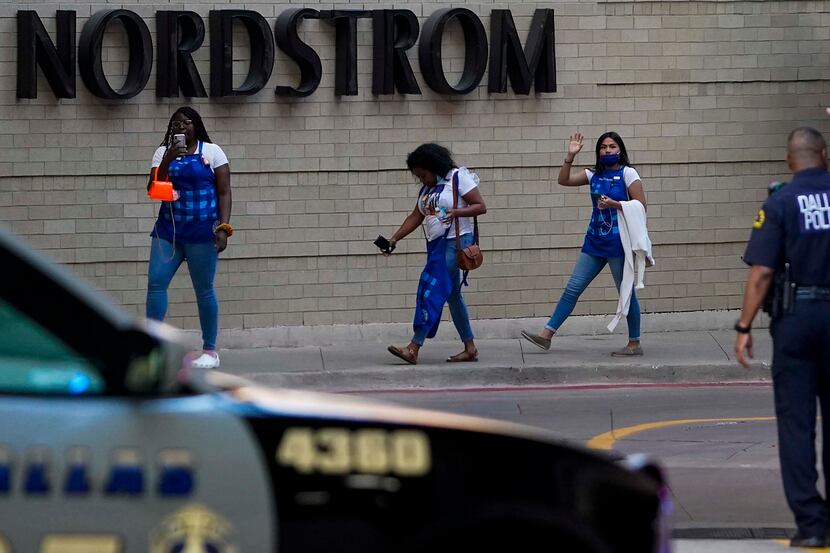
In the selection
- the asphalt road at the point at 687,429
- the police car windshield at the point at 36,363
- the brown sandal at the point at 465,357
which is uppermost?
the police car windshield at the point at 36,363

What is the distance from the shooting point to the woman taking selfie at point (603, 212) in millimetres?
11945

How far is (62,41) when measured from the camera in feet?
41.8

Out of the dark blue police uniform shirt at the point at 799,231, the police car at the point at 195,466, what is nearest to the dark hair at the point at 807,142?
the dark blue police uniform shirt at the point at 799,231

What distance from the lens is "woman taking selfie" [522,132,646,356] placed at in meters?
11.9

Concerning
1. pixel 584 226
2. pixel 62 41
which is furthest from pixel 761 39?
pixel 62 41

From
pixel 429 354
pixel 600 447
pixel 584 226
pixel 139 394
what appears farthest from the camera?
pixel 584 226

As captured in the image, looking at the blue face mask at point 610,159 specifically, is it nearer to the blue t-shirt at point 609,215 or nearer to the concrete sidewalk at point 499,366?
the blue t-shirt at point 609,215

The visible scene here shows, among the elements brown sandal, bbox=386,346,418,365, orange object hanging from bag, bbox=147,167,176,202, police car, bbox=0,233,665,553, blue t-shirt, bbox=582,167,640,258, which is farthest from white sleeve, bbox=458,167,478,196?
police car, bbox=0,233,665,553

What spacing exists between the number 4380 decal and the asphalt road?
11.7 ft

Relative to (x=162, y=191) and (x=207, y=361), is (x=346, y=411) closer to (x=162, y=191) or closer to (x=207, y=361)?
(x=162, y=191)

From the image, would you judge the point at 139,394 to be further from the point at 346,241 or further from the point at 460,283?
the point at 346,241

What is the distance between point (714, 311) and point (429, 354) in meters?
2.87

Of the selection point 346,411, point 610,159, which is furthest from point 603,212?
point 346,411

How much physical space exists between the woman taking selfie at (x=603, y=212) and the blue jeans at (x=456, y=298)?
0.57m
